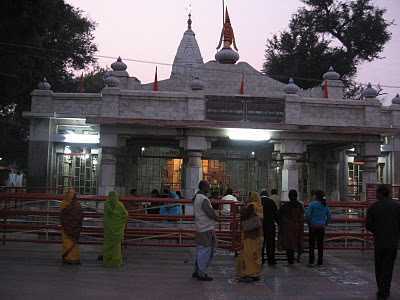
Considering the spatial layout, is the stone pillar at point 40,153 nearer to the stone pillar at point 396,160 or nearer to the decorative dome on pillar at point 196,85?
the decorative dome on pillar at point 196,85

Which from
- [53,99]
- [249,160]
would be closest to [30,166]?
[53,99]

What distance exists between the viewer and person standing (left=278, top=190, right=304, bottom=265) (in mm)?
11320

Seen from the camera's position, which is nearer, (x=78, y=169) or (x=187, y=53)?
(x=78, y=169)

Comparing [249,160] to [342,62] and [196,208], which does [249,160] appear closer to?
[196,208]

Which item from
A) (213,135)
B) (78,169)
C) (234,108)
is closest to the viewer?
(213,135)

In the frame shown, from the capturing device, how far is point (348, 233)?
12914 mm

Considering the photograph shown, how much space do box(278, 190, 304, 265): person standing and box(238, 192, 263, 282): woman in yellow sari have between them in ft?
5.85

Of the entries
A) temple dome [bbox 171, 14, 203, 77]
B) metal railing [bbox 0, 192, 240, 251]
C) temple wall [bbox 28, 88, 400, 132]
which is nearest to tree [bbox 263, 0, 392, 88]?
temple dome [bbox 171, 14, 203, 77]

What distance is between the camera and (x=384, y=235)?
8141 millimetres

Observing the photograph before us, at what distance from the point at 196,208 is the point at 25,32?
9.59 meters

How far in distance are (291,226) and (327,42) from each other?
3392 cm

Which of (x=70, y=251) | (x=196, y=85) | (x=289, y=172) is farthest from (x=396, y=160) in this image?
(x=70, y=251)

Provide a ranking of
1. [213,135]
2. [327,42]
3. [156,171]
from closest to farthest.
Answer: [213,135]
[156,171]
[327,42]

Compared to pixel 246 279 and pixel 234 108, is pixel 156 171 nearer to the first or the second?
pixel 234 108
